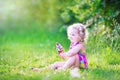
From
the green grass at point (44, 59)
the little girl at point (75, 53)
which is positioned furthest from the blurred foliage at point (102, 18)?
the little girl at point (75, 53)

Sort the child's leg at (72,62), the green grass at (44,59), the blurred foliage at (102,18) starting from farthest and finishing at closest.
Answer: the blurred foliage at (102,18), the child's leg at (72,62), the green grass at (44,59)

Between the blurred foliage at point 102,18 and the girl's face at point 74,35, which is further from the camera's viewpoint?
the blurred foliage at point 102,18

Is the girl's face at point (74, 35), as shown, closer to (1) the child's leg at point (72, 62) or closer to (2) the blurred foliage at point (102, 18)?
(1) the child's leg at point (72, 62)

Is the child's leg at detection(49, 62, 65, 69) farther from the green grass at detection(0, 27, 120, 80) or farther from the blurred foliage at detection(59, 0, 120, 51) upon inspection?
the blurred foliage at detection(59, 0, 120, 51)

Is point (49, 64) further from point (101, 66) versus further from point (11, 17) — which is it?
point (11, 17)

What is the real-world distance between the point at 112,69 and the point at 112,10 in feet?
2.96

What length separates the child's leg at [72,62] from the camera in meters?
3.29

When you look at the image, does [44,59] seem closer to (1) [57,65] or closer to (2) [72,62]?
(1) [57,65]

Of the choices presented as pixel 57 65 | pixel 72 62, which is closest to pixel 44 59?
pixel 57 65

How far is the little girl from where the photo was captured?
10.8 ft

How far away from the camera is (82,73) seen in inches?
125

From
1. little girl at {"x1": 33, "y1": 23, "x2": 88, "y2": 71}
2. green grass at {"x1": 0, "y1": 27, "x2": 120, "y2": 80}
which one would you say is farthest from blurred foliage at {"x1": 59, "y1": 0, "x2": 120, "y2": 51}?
little girl at {"x1": 33, "y1": 23, "x2": 88, "y2": 71}

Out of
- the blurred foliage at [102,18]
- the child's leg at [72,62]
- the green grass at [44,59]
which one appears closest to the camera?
the green grass at [44,59]

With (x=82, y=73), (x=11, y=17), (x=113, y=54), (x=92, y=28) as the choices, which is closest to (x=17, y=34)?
(x=11, y=17)
